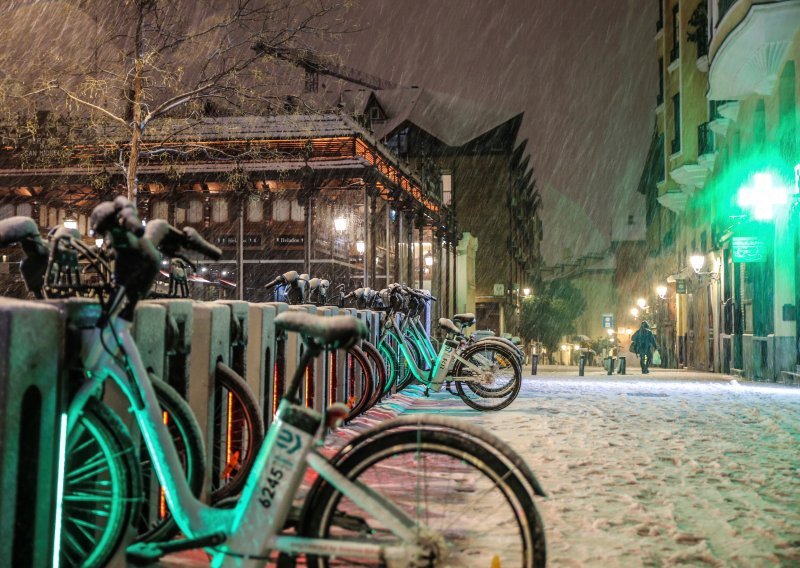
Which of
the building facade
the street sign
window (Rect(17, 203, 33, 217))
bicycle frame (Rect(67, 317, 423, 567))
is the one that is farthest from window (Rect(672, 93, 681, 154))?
bicycle frame (Rect(67, 317, 423, 567))

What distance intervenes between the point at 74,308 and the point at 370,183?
20.4 metres

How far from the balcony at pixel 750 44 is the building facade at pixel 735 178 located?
0.02 m

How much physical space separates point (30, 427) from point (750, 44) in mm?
19457

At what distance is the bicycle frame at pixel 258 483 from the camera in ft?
8.34

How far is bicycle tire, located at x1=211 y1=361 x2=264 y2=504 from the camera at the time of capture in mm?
4094

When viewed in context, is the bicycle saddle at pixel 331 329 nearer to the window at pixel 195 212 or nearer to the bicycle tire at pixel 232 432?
the bicycle tire at pixel 232 432

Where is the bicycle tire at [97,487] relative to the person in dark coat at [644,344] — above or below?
below

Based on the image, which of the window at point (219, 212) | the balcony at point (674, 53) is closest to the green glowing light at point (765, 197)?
the balcony at point (674, 53)

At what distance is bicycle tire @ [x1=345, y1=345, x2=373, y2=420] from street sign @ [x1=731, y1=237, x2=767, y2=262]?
47.7 feet

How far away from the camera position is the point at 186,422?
3.21 metres

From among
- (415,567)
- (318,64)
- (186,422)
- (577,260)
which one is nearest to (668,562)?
(415,567)

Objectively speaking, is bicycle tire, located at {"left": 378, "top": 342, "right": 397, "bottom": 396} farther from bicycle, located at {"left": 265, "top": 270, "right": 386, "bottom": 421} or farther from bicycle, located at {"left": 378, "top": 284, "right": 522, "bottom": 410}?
bicycle, located at {"left": 265, "top": 270, "right": 386, "bottom": 421}

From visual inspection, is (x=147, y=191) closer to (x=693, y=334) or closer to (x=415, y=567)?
(x=693, y=334)

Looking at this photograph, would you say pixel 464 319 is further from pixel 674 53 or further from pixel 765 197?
pixel 674 53
